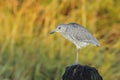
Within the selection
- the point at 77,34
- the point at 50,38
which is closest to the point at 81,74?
the point at 77,34

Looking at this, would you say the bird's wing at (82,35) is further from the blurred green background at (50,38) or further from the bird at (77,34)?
the blurred green background at (50,38)

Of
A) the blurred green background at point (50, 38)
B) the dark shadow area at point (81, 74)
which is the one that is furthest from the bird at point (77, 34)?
the blurred green background at point (50, 38)

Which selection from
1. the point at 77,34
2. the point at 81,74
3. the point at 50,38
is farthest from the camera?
the point at 50,38

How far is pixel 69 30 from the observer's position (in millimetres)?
2990

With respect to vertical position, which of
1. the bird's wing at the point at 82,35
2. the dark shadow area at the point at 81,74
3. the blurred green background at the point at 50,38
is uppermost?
the blurred green background at the point at 50,38

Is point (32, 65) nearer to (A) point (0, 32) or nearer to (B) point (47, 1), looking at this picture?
(A) point (0, 32)

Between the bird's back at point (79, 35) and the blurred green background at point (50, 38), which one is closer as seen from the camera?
the bird's back at point (79, 35)

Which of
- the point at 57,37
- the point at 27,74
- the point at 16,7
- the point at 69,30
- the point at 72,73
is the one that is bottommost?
the point at 72,73

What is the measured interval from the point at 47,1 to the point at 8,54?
2.93 ft

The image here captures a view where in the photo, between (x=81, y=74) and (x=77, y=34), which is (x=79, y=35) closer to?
(x=77, y=34)

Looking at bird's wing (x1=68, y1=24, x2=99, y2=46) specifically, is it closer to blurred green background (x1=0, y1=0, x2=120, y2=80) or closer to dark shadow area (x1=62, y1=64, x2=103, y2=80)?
dark shadow area (x1=62, y1=64, x2=103, y2=80)

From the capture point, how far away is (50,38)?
5.73 metres

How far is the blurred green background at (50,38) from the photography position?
5.41 m

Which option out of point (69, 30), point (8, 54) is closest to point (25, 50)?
point (8, 54)
